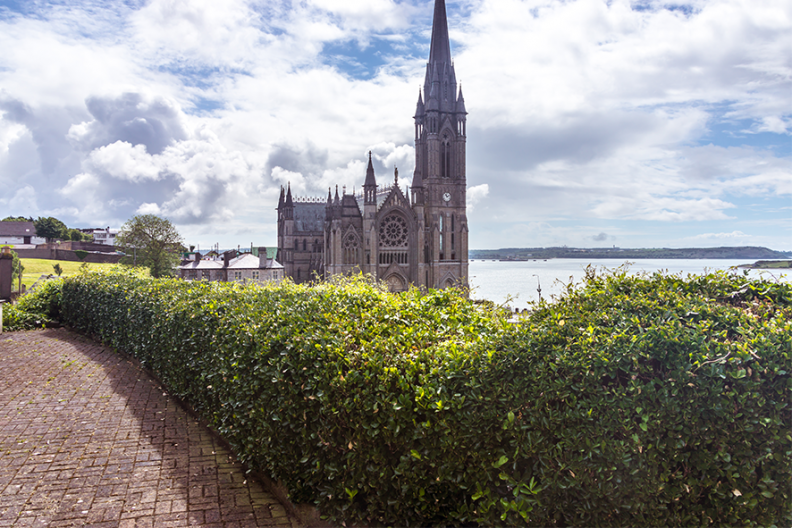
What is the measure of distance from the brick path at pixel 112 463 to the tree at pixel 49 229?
382 ft

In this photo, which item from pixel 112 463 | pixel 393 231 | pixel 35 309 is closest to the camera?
pixel 112 463

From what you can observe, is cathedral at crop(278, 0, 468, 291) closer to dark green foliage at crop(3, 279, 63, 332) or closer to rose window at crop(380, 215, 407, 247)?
rose window at crop(380, 215, 407, 247)

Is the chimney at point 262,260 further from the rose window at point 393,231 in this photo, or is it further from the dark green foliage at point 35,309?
the dark green foliage at point 35,309

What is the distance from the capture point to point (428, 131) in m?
55.6

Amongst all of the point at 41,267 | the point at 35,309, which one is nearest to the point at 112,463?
the point at 35,309

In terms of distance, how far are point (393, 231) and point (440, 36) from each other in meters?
24.7

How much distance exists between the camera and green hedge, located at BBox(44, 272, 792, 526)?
10.9ft

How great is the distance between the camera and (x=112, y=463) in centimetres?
675

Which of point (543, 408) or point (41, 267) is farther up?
point (41, 267)

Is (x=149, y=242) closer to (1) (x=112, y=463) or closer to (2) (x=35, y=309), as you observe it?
(2) (x=35, y=309)

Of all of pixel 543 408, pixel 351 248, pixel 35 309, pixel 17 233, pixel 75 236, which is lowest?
pixel 35 309

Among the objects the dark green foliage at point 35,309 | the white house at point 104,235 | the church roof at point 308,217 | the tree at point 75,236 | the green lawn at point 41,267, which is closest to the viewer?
the dark green foliage at point 35,309

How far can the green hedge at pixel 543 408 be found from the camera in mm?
3322

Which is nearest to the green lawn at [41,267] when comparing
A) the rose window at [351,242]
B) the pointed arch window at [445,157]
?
the rose window at [351,242]
